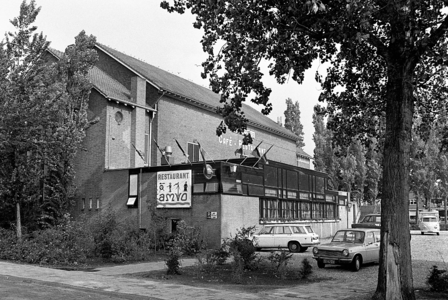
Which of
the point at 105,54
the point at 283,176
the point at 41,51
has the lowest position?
the point at 283,176

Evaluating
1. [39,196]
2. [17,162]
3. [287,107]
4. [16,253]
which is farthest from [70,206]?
[287,107]

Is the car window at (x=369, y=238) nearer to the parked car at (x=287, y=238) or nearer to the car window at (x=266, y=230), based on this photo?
the parked car at (x=287, y=238)

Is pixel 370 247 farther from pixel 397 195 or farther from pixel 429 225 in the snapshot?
pixel 429 225

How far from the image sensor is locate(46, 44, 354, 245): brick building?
92.2ft

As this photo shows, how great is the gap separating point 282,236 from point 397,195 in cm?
1631

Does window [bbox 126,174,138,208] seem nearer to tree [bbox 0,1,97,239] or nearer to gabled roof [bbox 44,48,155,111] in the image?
tree [bbox 0,1,97,239]

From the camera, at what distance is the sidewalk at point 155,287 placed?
1245cm

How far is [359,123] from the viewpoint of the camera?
1650cm

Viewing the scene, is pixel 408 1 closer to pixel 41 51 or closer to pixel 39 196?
pixel 41 51

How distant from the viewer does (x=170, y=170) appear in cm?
2939

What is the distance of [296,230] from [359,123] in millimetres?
12059

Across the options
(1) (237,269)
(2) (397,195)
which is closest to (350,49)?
(2) (397,195)

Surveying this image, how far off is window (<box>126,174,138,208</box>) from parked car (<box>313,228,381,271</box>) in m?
14.4

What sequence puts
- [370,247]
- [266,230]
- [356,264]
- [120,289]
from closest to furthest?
1. [120,289]
2. [356,264]
3. [370,247]
4. [266,230]
